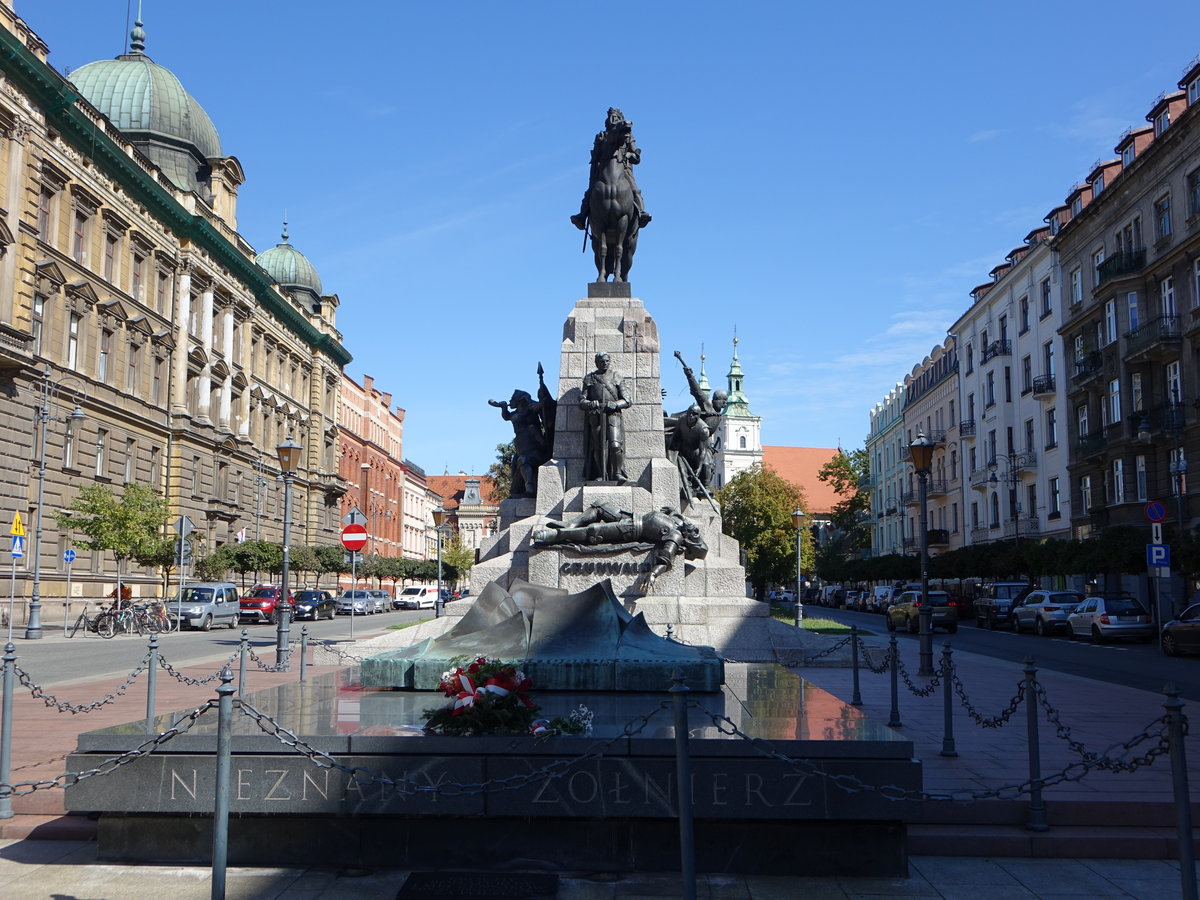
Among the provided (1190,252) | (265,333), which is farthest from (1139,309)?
(265,333)

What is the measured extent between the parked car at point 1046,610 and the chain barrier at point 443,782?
32.0 metres

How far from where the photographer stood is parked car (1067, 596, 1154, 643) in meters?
30.8

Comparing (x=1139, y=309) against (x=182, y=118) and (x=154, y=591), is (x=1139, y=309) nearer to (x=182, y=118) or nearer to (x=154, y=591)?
(x=154, y=591)

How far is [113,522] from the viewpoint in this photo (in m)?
36.6

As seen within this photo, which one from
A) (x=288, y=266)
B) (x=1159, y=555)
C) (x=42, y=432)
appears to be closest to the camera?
(x=1159, y=555)

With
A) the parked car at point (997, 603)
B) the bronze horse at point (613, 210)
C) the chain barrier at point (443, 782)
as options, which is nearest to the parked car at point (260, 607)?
the parked car at point (997, 603)

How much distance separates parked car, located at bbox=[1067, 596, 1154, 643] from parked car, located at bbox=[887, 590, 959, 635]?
15.2 feet

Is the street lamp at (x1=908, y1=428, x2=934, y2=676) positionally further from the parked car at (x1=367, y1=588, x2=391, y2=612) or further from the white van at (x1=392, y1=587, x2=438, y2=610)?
the white van at (x1=392, y1=587, x2=438, y2=610)

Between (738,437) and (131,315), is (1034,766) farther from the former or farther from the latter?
(738,437)

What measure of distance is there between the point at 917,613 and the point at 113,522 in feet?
86.9

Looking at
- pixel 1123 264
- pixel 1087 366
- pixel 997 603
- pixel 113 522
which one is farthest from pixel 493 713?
pixel 1087 366

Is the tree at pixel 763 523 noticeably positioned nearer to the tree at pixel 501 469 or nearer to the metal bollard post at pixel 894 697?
the tree at pixel 501 469

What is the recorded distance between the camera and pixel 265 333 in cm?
6731

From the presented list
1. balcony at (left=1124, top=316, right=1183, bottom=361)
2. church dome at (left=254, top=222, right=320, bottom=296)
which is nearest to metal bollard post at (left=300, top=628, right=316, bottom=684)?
balcony at (left=1124, top=316, right=1183, bottom=361)
